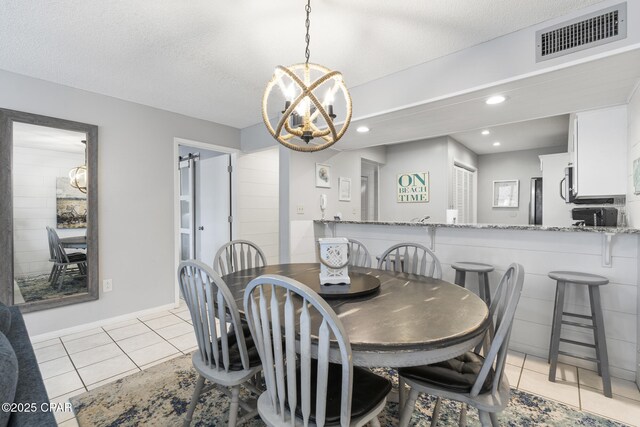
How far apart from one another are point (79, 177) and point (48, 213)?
0.42 meters

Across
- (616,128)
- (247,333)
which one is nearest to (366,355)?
(247,333)

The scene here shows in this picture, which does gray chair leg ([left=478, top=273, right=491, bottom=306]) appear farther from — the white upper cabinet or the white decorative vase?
the white decorative vase

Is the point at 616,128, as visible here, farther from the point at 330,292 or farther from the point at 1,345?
the point at 1,345

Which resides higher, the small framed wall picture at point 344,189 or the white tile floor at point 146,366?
the small framed wall picture at point 344,189

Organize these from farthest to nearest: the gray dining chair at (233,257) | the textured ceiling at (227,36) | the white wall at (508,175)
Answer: the white wall at (508,175) → the gray dining chair at (233,257) → the textured ceiling at (227,36)

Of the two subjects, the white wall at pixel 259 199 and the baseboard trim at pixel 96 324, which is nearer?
the baseboard trim at pixel 96 324

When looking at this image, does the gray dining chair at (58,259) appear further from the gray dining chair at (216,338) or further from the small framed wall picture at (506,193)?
the small framed wall picture at (506,193)

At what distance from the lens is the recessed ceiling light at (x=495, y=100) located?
7.93 feet

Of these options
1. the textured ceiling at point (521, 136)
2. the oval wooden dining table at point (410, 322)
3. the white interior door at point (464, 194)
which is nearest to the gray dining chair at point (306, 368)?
the oval wooden dining table at point (410, 322)

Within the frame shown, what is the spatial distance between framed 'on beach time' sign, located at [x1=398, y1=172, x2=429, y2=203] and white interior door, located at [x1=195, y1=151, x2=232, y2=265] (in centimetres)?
309

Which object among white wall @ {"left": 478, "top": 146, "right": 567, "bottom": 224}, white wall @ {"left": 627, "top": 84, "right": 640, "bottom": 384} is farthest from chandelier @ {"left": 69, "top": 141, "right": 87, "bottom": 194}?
white wall @ {"left": 478, "top": 146, "right": 567, "bottom": 224}

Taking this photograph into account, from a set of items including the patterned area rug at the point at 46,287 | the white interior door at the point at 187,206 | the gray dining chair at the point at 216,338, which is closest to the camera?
the gray dining chair at the point at 216,338

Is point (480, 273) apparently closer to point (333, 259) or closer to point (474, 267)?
point (474, 267)

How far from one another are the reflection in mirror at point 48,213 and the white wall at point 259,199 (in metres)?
1.79
